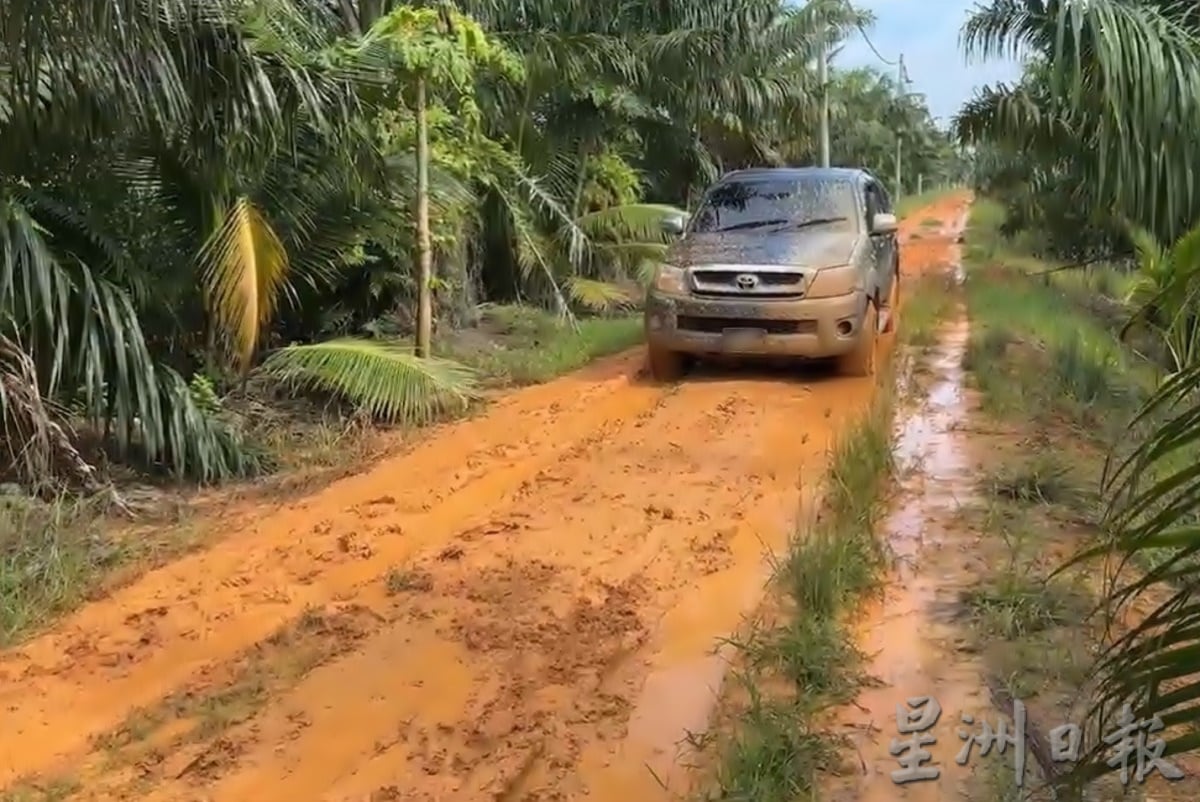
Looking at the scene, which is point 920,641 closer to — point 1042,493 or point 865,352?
point 1042,493

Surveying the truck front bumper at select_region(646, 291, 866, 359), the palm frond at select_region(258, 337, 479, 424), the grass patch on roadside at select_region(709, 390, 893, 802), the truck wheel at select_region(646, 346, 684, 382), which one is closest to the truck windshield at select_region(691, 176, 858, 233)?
the truck front bumper at select_region(646, 291, 866, 359)

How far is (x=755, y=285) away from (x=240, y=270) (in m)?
3.91

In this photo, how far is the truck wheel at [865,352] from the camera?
9.21 m

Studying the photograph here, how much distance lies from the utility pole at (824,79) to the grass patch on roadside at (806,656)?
1886 centimetres

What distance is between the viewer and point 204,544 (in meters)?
5.88

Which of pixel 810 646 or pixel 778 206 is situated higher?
pixel 778 206

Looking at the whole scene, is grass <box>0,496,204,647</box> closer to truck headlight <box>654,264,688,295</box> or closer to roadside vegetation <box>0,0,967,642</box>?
roadside vegetation <box>0,0,967,642</box>

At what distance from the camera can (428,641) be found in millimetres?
4625

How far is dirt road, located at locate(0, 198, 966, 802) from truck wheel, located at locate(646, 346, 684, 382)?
2197 millimetres

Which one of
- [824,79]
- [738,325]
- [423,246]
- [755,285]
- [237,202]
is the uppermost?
[824,79]

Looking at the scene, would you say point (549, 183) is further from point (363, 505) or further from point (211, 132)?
point (363, 505)

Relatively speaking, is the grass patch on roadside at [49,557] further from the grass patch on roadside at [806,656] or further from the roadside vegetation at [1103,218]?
the roadside vegetation at [1103,218]

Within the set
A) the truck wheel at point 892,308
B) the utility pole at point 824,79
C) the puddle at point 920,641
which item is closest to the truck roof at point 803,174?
the truck wheel at point 892,308

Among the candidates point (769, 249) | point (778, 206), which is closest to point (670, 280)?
point (769, 249)
